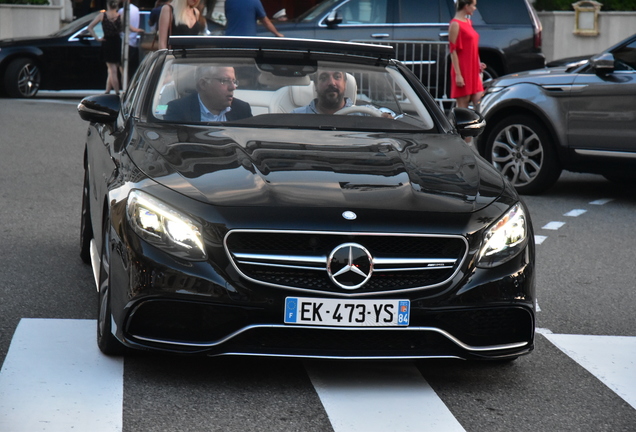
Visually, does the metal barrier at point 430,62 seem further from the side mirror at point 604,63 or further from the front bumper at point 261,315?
the front bumper at point 261,315

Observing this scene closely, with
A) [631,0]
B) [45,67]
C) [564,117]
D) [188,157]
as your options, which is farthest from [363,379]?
[631,0]

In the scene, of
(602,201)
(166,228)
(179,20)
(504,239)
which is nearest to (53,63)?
(179,20)

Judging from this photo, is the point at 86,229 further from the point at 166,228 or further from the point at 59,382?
the point at 166,228

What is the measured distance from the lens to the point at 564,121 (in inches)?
423

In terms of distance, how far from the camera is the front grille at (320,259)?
4547mm

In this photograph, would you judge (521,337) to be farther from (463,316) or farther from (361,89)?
(361,89)

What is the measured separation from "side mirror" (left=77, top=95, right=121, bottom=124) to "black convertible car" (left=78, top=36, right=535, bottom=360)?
28.4 inches

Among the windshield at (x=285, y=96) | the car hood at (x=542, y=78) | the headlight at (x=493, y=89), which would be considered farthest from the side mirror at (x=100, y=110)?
the headlight at (x=493, y=89)

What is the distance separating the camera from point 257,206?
4617 millimetres

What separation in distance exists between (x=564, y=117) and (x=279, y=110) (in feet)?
17.3

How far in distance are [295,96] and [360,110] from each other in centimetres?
35

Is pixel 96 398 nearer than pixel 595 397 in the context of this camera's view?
Yes

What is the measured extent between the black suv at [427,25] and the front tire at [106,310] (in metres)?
12.0

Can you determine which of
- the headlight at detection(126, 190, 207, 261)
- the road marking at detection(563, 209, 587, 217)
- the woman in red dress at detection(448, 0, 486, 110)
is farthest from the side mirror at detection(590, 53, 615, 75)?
the headlight at detection(126, 190, 207, 261)
